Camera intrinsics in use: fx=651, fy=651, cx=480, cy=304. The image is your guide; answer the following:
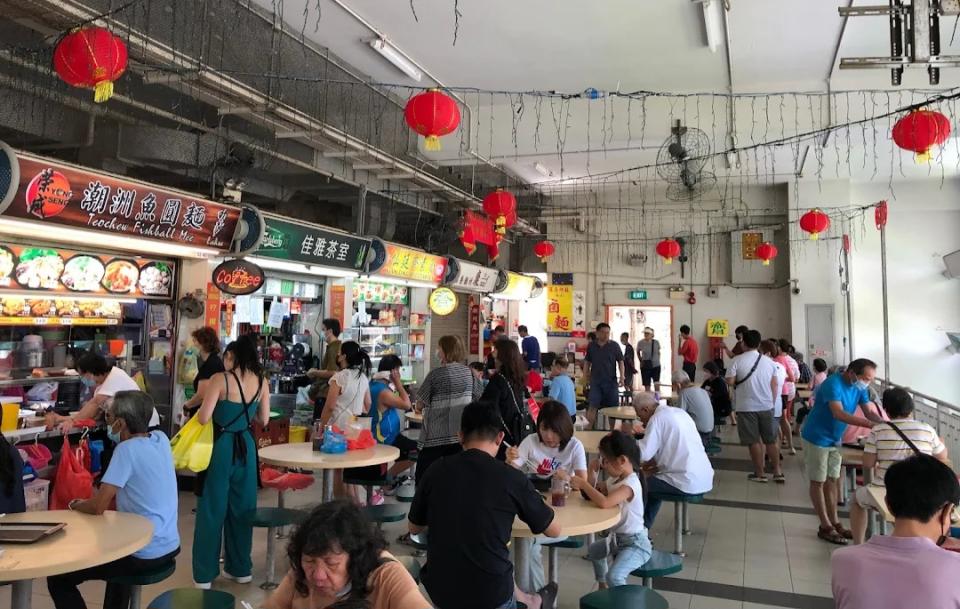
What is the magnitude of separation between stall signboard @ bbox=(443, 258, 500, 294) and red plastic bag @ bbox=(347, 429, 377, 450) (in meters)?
7.26

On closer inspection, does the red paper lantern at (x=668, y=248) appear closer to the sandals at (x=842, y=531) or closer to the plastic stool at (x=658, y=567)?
the sandals at (x=842, y=531)

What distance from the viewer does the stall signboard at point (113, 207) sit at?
4.67 metres

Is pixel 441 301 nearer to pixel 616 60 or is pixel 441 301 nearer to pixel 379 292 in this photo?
pixel 379 292

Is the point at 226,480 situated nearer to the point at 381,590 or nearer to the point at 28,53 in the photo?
the point at 381,590

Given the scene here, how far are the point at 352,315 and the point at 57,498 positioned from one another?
5.31 m

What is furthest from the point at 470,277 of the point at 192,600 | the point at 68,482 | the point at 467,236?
the point at 192,600

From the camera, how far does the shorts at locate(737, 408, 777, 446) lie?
7531 millimetres

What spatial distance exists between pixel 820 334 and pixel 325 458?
41.5ft

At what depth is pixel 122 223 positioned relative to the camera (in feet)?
18.0

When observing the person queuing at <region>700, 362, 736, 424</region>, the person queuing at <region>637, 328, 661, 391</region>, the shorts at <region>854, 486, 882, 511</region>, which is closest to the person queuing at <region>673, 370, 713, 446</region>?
the person queuing at <region>700, 362, 736, 424</region>

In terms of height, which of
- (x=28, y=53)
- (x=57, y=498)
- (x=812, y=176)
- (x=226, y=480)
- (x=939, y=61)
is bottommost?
(x=57, y=498)

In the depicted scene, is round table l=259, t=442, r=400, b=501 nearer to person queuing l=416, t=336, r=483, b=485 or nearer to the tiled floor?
person queuing l=416, t=336, r=483, b=485

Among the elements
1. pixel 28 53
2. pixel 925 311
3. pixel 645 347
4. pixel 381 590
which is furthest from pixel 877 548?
pixel 925 311

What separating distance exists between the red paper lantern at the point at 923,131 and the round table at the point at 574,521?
392 cm
